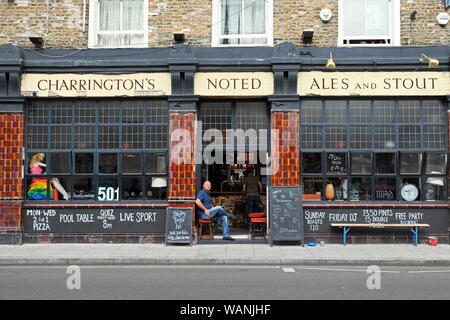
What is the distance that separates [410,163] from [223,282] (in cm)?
711

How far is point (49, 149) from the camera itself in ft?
42.4

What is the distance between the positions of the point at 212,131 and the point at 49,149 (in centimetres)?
453

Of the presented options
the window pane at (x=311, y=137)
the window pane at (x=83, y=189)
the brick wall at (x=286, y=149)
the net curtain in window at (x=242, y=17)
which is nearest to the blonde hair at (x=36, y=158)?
the window pane at (x=83, y=189)

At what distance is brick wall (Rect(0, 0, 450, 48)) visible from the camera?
12781 millimetres

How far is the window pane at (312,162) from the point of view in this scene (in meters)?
12.8

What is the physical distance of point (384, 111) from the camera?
41.9 feet

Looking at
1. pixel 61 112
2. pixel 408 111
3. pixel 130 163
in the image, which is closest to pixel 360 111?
pixel 408 111

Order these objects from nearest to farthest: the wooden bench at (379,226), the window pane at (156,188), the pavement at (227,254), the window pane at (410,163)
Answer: the pavement at (227,254), the wooden bench at (379,226), the window pane at (410,163), the window pane at (156,188)

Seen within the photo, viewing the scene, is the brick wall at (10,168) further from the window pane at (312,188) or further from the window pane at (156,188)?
the window pane at (312,188)

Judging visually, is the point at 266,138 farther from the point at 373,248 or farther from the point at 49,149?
the point at 49,149

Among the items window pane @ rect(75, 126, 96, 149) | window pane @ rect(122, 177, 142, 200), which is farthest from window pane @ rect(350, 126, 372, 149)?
window pane @ rect(75, 126, 96, 149)

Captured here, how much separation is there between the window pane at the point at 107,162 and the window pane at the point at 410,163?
7840 millimetres

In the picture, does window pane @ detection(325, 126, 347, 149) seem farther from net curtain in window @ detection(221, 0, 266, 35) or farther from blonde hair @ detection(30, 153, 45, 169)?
blonde hair @ detection(30, 153, 45, 169)

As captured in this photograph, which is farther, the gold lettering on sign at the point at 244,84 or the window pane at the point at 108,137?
the window pane at the point at 108,137
